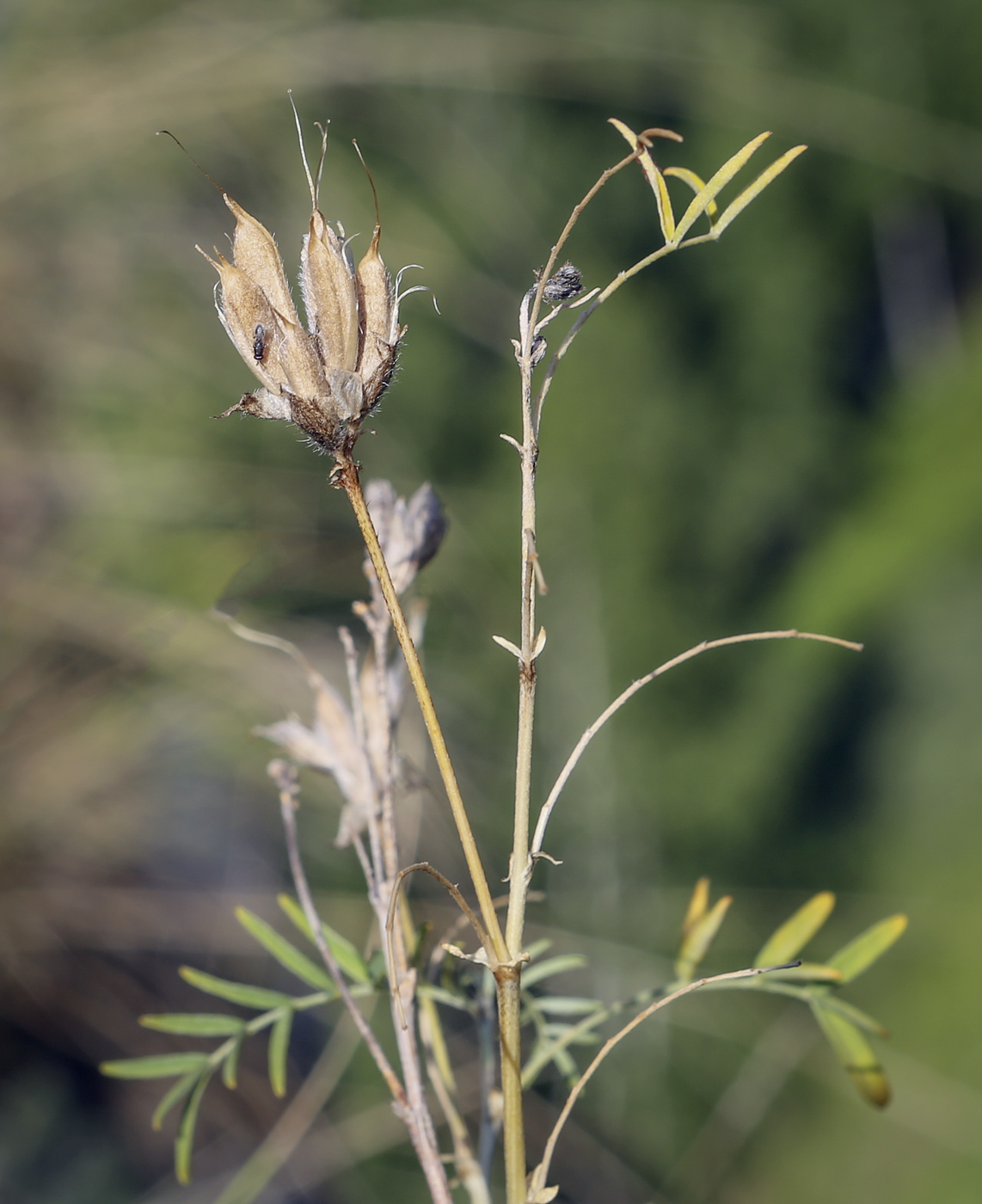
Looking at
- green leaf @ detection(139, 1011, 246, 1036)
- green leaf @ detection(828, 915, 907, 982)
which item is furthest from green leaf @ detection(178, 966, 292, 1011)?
green leaf @ detection(828, 915, 907, 982)

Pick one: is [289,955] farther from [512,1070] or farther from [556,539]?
[556,539]

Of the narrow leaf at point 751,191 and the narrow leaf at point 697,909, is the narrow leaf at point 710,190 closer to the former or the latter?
the narrow leaf at point 751,191

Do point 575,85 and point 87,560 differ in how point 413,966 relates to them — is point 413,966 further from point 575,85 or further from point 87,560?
point 575,85

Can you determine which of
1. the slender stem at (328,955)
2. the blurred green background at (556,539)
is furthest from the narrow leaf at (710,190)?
the blurred green background at (556,539)

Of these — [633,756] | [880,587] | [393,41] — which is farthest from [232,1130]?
[393,41]

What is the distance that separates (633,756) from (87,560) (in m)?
0.42

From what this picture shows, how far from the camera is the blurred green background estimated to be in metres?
0.56

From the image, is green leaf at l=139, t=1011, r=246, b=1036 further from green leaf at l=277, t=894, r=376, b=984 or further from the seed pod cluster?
the seed pod cluster

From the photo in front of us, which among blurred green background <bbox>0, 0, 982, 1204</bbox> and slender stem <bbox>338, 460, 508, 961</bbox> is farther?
blurred green background <bbox>0, 0, 982, 1204</bbox>

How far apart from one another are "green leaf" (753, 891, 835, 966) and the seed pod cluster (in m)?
0.13

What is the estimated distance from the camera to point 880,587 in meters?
0.73

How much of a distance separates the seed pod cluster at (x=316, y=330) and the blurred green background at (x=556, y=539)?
403mm

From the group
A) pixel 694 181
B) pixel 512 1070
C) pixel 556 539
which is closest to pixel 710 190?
pixel 694 181

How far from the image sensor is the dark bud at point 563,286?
11 centimetres
